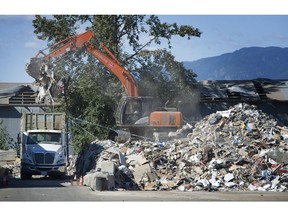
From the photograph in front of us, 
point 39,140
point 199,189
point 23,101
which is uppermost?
point 23,101

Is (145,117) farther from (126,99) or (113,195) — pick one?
(113,195)

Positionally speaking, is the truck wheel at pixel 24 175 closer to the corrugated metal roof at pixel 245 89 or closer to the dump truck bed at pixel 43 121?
the dump truck bed at pixel 43 121

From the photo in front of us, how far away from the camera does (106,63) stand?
24.2 metres

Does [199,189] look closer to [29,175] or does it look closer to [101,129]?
[29,175]

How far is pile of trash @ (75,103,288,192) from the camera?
17.8 meters

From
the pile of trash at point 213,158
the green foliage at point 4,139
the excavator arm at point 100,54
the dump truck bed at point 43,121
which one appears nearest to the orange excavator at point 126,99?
the excavator arm at point 100,54

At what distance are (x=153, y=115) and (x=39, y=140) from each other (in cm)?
406

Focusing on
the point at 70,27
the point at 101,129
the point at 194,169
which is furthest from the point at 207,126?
the point at 70,27

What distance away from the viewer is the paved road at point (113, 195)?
50.0 ft

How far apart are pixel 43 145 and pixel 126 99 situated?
361cm

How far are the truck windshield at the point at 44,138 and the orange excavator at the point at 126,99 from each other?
155 centimetres

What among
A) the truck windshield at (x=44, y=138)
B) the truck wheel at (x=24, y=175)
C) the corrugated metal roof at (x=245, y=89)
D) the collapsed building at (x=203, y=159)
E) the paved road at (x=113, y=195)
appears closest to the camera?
the paved road at (x=113, y=195)

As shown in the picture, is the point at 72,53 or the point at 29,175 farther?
the point at 72,53

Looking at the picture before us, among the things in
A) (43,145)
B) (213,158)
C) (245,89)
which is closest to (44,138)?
(43,145)
